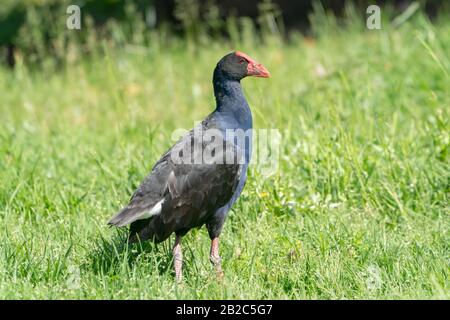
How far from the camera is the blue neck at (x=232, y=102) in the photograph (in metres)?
4.43

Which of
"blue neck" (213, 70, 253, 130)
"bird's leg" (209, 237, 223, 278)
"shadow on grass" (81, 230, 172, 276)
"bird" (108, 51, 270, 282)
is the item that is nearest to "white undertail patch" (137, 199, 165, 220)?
"bird" (108, 51, 270, 282)

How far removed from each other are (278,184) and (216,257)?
3.01ft

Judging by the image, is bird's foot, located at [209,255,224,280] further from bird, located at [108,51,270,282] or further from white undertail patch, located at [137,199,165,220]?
white undertail patch, located at [137,199,165,220]

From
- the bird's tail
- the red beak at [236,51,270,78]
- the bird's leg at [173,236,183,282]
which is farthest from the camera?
the red beak at [236,51,270,78]

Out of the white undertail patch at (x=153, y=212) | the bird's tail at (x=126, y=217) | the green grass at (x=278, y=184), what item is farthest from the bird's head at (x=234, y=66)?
the bird's tail at (x=126, y=217)

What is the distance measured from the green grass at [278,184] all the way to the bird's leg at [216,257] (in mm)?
57

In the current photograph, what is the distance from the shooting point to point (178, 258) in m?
4.14

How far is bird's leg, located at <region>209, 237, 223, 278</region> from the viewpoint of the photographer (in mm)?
4009

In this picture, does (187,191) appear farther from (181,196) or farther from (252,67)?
(252,67)

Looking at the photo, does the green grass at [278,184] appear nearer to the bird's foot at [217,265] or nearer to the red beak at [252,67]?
the bird's foot at [217,265]

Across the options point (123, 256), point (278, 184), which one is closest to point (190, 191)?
point (123, 256)
